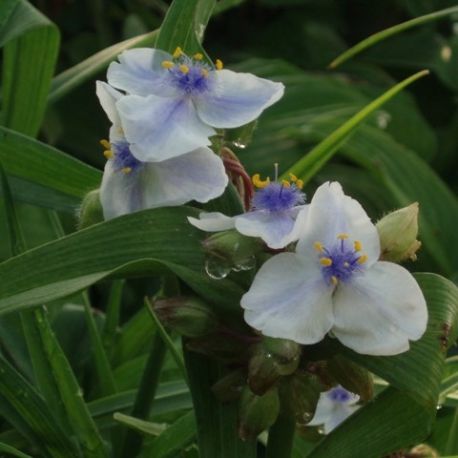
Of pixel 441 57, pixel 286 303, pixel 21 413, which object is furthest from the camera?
pixel 441 57

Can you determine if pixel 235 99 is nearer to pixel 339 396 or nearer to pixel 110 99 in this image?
pixel 110 99

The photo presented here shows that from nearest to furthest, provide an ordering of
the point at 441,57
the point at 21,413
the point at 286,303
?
the point at 286,303
the point at 21,413
the point at 441,57

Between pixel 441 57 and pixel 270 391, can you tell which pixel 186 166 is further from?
pixel 441 57

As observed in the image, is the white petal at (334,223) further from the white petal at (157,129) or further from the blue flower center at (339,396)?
the blue flower center at (339,396)

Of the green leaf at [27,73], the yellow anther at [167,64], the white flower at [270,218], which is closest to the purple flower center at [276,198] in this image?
the white flower at [270,218]

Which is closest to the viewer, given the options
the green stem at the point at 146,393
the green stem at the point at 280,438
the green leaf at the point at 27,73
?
the green stem at the point at 280,438

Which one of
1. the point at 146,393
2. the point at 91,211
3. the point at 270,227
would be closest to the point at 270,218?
the point at 270,227

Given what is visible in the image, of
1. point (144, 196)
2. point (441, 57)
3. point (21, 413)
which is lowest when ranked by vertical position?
point (21, 413)

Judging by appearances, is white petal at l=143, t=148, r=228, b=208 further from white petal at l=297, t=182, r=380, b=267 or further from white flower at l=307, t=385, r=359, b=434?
white flower at l=307, t=385, r=359, b=434

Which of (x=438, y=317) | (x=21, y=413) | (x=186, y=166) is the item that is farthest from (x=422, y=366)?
(x=21, y=413)
